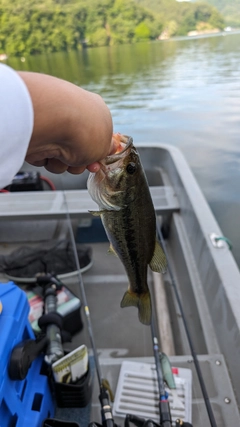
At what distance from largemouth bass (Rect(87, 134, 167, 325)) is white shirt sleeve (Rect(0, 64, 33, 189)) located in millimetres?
544

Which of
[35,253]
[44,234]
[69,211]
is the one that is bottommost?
[44,234]

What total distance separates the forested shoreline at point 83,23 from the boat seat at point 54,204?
4229cm

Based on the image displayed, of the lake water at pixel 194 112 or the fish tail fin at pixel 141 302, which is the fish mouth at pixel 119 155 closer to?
the fish tail fin at pixel 141 302

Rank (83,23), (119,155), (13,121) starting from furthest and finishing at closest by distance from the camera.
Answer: (83,23), (119,155), (13,121)

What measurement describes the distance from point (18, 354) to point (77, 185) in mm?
3792

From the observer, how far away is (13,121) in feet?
2.11

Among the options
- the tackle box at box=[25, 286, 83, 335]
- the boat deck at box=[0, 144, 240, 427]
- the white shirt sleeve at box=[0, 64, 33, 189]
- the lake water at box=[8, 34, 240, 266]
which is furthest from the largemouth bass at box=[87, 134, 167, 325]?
the lake water at box=[8, 34, 240, 266]

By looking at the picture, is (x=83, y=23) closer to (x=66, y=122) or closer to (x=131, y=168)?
(x=131, y=168)

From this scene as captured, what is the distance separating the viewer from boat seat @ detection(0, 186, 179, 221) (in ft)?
11.9

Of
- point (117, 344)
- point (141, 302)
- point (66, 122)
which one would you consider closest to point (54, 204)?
point (117, 344)

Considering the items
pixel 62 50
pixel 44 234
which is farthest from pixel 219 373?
pixel 62 50

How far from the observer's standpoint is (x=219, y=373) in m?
2.06

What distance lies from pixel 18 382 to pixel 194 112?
1330 centimetres

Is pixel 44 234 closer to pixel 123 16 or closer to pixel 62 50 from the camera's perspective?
pixel 62 50
